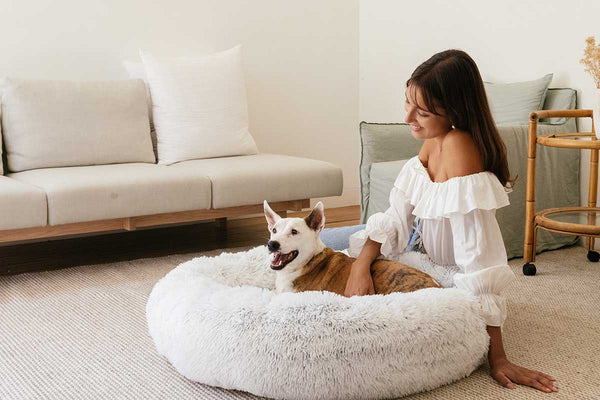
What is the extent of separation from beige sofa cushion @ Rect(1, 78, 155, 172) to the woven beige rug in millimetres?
594

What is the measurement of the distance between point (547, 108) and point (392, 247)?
66.1 inches

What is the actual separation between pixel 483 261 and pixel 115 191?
5.55ft

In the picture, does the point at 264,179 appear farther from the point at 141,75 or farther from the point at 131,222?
the point at 141,75

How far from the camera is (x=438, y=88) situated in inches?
71.5

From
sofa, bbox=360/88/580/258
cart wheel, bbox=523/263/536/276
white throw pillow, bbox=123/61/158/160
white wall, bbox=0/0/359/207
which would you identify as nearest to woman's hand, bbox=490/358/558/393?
cart wheel, bbox=523/263/536/276

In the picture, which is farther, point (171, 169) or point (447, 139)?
point (171, 169)

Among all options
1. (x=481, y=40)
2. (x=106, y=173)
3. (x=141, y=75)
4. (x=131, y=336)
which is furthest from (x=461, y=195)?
(x=141, y=75)

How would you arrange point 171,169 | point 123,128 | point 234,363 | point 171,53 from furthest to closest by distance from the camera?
point 171,53 → point 123,128 → point 171,169 → point 234,363

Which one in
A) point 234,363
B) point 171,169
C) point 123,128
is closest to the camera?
point 234,363

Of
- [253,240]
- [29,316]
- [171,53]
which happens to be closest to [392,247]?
[29,316]

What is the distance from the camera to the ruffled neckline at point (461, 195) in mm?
1799

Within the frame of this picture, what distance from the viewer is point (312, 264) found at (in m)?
2.09

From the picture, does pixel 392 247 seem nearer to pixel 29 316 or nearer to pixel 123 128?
pixel 29 316

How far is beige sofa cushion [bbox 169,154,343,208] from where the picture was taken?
3.15m
